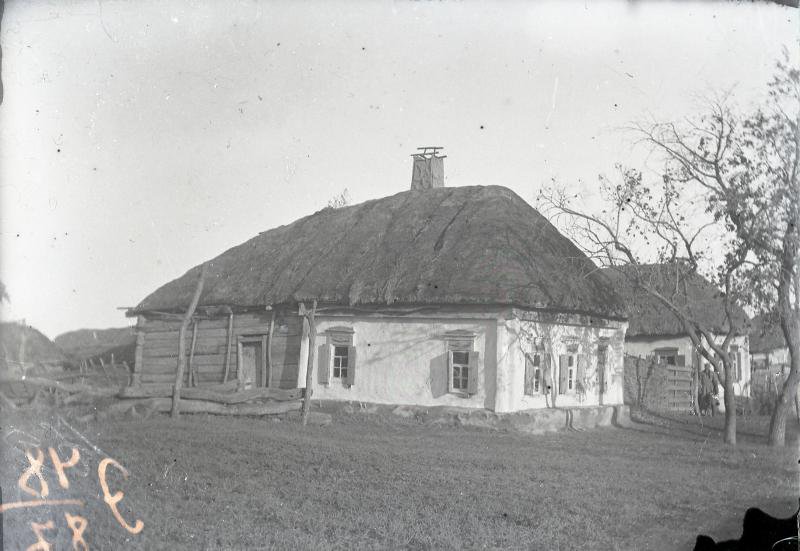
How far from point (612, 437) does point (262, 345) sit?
772cm

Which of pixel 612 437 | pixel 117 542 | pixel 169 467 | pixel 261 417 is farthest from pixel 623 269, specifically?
pixel 117 542

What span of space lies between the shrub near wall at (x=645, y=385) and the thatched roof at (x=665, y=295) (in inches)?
60.2

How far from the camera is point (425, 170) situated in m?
19.1

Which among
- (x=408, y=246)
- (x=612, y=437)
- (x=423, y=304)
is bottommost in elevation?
(x=612, y=437)

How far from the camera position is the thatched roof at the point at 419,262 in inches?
532

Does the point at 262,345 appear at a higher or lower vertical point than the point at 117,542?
higher

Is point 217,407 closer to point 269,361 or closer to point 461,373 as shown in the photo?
point 269,361

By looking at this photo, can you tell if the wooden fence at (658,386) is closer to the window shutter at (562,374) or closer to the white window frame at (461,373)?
the window shutter at (562,374)

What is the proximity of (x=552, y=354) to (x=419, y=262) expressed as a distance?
135 inches

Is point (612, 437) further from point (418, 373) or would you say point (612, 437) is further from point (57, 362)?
point (57, 362)

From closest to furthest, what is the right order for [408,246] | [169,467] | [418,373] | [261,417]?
[169,467] → [261,417] → [418,373] → [408,246]

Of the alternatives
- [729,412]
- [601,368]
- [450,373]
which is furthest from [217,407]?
[601,368]

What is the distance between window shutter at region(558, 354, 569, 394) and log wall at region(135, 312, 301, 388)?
18.9 feet

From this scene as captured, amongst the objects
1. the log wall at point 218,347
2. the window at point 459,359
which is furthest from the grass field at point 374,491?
the log wall at point 218,347
